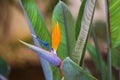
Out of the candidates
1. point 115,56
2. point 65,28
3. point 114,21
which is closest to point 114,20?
point 114,21

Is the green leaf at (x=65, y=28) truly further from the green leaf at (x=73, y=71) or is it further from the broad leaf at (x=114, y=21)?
the green leaf at (x=73, y=71)

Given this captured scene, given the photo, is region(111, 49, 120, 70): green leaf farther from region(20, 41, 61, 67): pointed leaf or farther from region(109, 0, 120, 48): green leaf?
region(20, 41, 61, 67): pointed leaf

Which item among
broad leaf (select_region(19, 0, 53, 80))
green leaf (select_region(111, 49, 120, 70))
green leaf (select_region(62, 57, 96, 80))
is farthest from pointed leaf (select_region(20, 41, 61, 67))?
green leaf (select_region(111, 49, 120, 70))

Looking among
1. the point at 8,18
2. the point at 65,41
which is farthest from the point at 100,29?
the point at 65,41

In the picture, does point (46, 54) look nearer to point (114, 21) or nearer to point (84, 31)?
point (84, 31)

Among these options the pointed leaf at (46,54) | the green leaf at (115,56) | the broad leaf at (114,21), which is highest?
the pointed leaf at (46,54)

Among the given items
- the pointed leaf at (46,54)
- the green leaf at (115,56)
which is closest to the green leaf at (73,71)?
the pointed leaf at (46,54)
